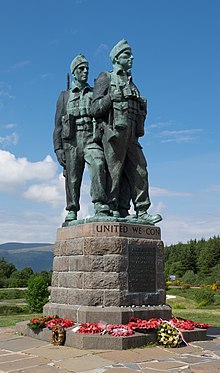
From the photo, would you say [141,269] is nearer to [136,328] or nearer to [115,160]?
[136,328]

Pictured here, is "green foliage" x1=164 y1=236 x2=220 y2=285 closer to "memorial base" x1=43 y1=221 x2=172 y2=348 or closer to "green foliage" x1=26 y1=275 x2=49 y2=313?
"green foliage" x1=26 y1=275 x2=49 y2=313

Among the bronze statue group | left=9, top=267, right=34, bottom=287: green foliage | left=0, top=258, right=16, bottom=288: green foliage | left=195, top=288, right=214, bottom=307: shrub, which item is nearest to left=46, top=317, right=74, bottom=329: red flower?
the bronze statue group

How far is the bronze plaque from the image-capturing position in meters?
8.51

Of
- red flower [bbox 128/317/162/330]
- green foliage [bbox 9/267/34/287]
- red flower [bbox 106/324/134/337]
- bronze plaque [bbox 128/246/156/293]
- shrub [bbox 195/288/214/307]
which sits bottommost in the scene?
red flower [bbox 106/324/134/337]

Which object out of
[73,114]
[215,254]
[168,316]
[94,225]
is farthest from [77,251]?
[215,254]

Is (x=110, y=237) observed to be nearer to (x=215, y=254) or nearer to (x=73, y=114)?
(x=73, y=114)

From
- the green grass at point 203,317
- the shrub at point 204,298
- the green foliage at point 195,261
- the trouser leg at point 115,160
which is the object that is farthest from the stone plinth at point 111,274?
the green foliage at point 195,261

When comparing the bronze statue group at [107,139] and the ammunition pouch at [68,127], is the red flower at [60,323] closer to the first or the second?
the bronze statue group at [107,139]

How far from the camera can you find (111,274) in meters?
8.30

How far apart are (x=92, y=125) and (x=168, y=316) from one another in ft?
13.1

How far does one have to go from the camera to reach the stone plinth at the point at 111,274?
8211 millimetres

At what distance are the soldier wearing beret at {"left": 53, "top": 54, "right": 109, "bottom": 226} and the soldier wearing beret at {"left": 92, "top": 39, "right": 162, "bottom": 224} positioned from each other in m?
0.30

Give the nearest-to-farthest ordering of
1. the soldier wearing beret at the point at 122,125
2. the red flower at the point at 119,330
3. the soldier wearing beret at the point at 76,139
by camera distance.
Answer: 1. the red flower at the point at 119,330
2. the soldier wearing beret at the point at 122,125
3. the soldier wearing beret at the point at 76,139

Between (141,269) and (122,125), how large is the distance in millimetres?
2670
